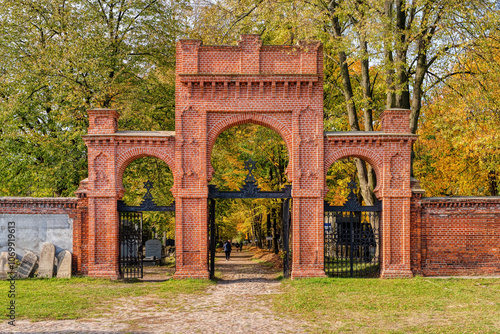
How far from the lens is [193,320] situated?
30.1 ft

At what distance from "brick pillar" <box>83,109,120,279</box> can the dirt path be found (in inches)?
126

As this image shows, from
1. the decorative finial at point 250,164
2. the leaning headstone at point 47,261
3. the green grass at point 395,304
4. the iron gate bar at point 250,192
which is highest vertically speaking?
the decorative finial at point 250,164

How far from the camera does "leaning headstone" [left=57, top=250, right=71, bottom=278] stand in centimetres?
1405

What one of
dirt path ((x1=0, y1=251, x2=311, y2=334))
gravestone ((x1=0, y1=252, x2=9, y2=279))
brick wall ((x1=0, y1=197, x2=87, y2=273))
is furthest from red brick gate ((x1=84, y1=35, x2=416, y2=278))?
dirt path ((x1=0, y1=251, x2=311, y2=334))

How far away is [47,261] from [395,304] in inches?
415

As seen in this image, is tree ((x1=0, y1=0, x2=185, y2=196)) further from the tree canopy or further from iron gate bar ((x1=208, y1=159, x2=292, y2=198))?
iron gate bar ((x1=208, y1=159, x2=292, y2=198))

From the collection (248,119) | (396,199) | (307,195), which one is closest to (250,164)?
(248,119)

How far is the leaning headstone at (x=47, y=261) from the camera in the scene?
14112 mm

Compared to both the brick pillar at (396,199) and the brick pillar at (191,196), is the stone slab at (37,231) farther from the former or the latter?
the brick pillar at (396,199)

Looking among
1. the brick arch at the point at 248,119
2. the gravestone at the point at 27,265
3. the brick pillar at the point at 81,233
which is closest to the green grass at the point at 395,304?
the brick arch at the point at 248,119

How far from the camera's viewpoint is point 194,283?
537 inches

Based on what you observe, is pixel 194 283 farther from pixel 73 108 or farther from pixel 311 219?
pixel 73 108

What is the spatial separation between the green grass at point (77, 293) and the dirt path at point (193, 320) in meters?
0.50

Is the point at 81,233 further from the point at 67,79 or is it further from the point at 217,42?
the point at 217,42
